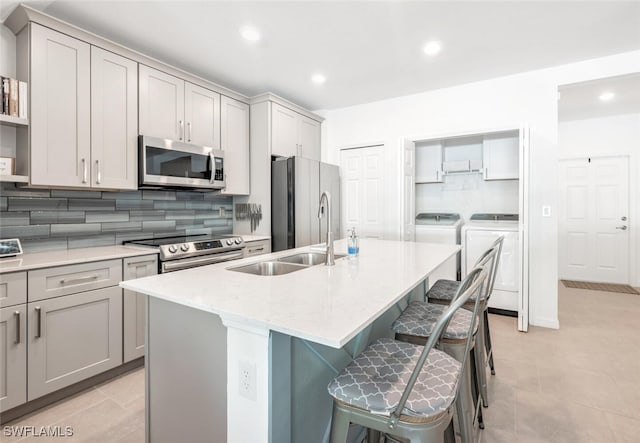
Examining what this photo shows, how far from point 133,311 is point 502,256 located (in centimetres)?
369

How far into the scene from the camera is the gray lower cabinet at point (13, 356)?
1.76 m

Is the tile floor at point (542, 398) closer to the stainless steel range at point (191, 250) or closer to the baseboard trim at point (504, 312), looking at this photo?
the baseboard trim at point (504, 312)

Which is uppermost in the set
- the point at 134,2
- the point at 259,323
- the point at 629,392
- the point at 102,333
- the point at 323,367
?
the point at 134,2

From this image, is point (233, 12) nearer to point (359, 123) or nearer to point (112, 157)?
point (112, 157)

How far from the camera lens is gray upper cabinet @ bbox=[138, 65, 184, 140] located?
2715mm

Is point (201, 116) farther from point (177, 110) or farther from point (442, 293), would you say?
point (442, 293)

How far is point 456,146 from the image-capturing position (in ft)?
15.9

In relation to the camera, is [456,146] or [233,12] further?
[456,146]

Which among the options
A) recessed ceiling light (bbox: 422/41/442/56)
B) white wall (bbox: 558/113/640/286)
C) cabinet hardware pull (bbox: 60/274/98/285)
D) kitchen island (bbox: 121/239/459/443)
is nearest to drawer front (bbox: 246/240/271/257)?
cabinet hardware pull (bbox: 60/274/98/285)

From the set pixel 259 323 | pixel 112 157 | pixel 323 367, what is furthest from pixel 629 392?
pixel 112 157

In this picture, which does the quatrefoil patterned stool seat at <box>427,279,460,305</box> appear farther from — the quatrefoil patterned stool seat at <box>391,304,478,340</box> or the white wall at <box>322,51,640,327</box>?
the white wall at <box>322,51,640,327</box>

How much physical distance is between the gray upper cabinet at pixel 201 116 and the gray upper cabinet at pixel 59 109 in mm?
839

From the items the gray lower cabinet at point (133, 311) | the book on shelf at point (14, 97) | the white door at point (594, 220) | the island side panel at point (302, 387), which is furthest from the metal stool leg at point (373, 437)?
the white door at point (594, 220)

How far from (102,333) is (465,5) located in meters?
3.39
